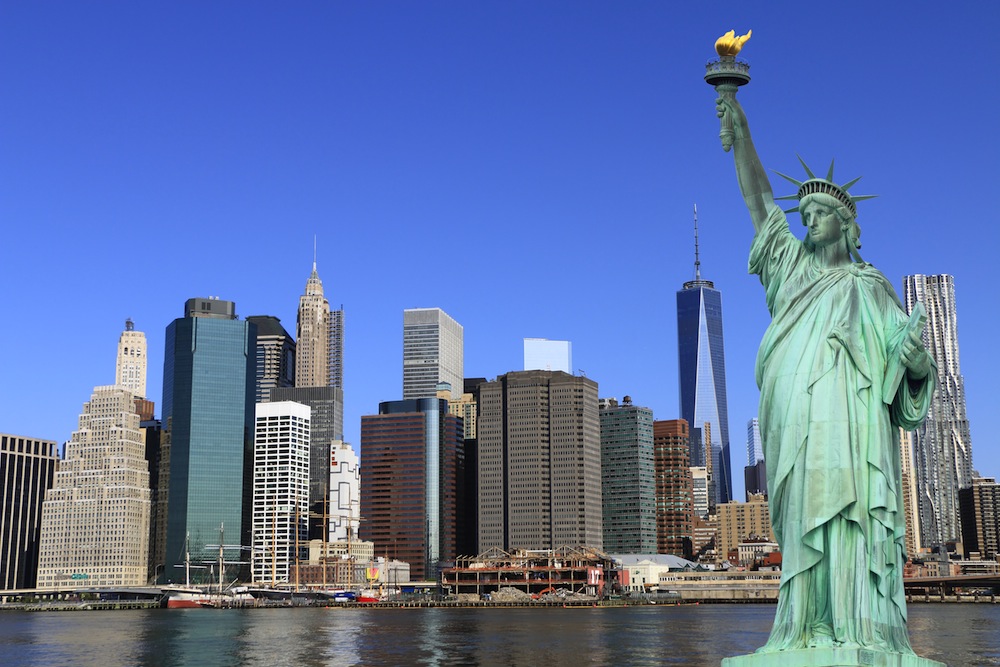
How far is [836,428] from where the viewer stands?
853 inches

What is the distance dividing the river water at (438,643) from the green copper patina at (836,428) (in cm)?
3556

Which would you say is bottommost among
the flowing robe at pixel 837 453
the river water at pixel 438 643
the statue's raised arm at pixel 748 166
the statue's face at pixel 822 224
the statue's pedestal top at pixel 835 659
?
the river water at pixel 438 643

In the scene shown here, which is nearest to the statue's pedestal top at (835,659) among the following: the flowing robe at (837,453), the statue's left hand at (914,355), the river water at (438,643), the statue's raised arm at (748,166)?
the flowing robe at (837,453)

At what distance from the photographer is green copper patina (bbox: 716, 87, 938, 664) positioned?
2122 cm

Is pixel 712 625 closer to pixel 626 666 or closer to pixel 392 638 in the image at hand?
pixel 392 638

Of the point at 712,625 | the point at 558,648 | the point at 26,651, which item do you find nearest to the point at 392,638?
the point at 558,648

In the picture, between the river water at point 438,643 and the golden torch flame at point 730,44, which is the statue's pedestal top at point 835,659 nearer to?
the golden torch flame at point 730,44

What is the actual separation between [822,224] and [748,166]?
84.8 inches

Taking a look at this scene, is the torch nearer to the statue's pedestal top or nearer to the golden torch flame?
the golden torch flame

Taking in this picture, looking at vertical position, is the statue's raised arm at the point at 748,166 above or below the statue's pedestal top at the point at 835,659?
above

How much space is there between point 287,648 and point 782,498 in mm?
58351

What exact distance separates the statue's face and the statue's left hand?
2510 millimetres

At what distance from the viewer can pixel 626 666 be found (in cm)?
5581

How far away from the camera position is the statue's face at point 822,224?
23.0 meters
